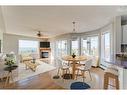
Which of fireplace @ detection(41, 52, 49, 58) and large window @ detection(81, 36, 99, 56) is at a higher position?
large window @ detection(81, 36, 99, 56)

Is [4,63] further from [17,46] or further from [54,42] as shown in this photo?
[54,42]

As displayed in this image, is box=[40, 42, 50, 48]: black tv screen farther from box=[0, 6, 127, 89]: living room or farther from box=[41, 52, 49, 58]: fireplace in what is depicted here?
box=[41, 52, 49, 58]: fireplace

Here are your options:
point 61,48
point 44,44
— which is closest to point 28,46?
point 44,44

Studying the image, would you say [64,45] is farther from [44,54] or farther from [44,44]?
[44,54]

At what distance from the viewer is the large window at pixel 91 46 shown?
7390mm

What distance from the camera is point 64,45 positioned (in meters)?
10.0

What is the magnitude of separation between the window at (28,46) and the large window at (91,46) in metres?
5.25

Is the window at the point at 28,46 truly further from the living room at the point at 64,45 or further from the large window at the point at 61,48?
the large window at the point at 61,48

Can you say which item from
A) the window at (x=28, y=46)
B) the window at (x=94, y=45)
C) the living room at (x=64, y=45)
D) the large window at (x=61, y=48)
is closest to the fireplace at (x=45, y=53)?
the living room at (x=64, y=45)

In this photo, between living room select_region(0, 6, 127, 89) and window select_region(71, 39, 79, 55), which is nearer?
living room select_region(0, 6, 127, 89)

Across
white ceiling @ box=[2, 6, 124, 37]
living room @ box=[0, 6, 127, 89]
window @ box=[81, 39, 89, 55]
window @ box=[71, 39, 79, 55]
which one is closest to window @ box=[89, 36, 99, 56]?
living room @ box=[0, 6, 127, 89]

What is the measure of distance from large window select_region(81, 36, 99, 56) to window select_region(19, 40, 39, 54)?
5248mm

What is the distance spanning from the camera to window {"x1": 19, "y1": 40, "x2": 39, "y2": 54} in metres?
10.9

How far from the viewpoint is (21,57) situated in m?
8.97
